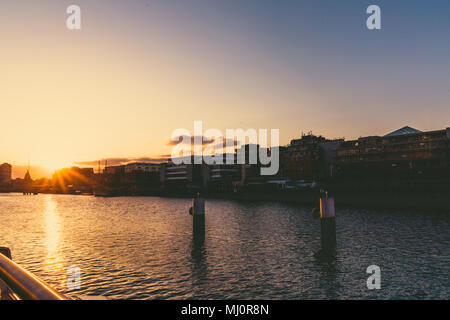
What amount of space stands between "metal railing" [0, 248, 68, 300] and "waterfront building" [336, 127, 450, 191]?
101 m

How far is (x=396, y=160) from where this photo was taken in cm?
12231

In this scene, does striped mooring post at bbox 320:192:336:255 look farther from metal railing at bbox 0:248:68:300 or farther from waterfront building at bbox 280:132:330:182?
waterfront building at bbox 280:132:330:182

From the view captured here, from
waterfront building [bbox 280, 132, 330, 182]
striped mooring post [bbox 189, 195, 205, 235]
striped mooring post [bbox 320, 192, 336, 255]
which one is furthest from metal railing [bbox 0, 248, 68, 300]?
waterfront building [bbox 280, 132, 330, 182]

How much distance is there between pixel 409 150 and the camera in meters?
119

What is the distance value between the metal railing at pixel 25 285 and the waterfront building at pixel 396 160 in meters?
101

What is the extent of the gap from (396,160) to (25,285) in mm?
137648

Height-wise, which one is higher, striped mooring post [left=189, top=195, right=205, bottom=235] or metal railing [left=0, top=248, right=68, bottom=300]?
metal railing [left=0, top=248, right=68, bottom=300]

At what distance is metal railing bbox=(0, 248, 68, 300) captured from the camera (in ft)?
8.24

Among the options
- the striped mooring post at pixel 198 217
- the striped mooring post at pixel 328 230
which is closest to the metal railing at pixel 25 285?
the striped mooring post at pixel 328 230

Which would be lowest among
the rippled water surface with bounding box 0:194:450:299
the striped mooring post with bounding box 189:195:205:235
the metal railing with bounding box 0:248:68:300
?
the rippled water surface with bounding box 0:194:450:299

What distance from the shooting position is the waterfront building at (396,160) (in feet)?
340
